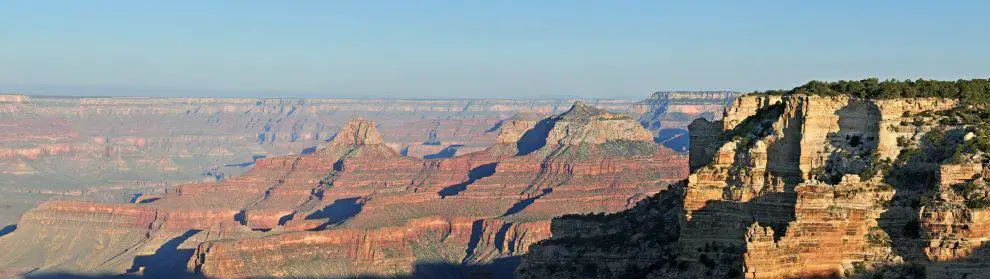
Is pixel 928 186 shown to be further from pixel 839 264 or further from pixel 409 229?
pixel 409 229

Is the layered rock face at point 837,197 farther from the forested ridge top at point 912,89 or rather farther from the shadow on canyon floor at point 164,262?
the shadow on canyon floor at point 164,262

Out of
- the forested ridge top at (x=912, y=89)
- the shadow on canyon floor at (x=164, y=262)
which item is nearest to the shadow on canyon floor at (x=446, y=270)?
the shadow on canyon floor at (x=164, y=262)

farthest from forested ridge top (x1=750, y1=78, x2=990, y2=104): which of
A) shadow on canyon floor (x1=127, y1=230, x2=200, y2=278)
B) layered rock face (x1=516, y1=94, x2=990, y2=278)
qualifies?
shadow on canyon floor (x1=127, y1=230, x2=200, y2=278)

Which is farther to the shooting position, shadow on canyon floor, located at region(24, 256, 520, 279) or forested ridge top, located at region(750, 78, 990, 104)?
shadow on canyon floor, located at region(24, 256, 520, 279)

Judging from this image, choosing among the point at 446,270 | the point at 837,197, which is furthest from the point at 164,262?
the point at 837,197

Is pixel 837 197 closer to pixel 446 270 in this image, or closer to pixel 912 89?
pixel 912 89

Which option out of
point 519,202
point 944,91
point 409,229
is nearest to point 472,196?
point 519,202

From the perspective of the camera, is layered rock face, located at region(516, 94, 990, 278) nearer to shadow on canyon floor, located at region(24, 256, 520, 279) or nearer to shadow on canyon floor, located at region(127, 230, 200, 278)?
shadow on canyon floor, located at region(24, 256, 520, 279)

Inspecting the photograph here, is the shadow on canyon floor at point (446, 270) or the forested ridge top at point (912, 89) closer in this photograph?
the forested ridge top at point (912, 89)
